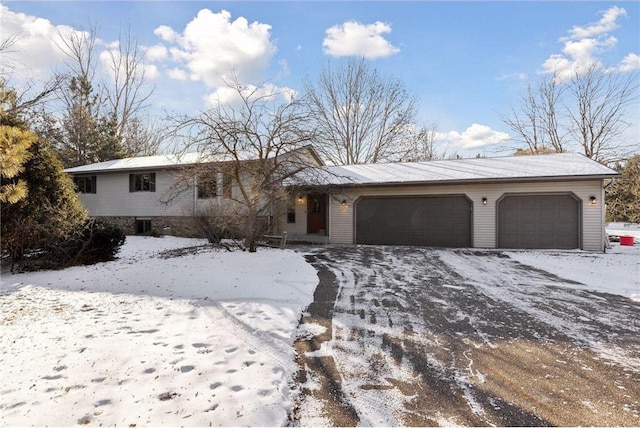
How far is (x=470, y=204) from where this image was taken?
1217cm

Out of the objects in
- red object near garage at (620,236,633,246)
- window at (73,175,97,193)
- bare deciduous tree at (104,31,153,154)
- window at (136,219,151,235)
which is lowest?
red object near garage at (620,236,633,246)

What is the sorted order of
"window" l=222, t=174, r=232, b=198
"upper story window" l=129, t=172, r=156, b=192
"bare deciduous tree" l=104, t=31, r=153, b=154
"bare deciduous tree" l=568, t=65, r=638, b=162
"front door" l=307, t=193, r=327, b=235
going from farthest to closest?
1. "bare deciduous tree" l=104, t=31, r=153, b=154
2. "bare deciduous tree" l=568, t=65, r=638, b=162
3. "upper story window" l=129, t=172, r=156, b=192
4. "front door" l=307, t=193, r=327, b=235
5. "window" l=222, t=174, r=232, b=198

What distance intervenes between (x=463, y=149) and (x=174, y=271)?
28.1m

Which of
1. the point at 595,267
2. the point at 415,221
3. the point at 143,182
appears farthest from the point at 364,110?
the point at 595,267

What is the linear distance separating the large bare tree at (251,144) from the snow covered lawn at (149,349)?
3930 millimetres

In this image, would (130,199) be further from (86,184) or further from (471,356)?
(471,356)

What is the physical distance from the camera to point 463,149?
28.8 metres

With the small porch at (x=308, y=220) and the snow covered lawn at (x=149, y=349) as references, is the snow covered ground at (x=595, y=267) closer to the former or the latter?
the snow covered lawn at (x=149, y=349)

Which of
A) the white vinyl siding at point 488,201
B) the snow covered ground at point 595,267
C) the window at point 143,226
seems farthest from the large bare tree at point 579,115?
the window at point 143,226

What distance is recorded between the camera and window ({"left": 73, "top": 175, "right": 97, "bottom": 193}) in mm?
16922

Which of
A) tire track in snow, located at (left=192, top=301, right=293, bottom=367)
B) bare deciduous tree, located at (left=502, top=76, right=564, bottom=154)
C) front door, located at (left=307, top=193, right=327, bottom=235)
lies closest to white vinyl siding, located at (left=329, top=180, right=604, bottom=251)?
front door, located at (left=307, top=193, right=327, bottom=235)

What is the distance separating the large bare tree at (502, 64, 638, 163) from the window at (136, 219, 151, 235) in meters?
25.7

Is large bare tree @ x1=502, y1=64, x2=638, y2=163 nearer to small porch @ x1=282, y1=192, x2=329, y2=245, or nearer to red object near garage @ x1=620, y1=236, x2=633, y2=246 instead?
red object near garage @ x1=620, y1=236, x2=633, y2=246

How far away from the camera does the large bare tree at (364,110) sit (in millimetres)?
23719
